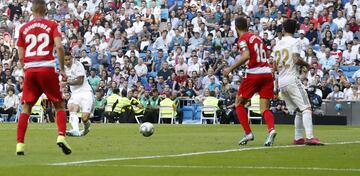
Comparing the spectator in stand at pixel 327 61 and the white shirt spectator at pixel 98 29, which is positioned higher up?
the white shirt spectator at pixel 98 29

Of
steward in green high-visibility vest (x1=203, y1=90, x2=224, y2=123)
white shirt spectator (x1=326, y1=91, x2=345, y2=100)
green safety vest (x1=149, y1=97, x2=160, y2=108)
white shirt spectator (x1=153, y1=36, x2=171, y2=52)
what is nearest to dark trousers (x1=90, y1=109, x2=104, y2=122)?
green safety vest (x1=149, y1=97, x2=160, y2=108)

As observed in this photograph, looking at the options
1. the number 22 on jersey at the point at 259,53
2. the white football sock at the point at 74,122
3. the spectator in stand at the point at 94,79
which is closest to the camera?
the number 22 on jersey at the point at 259,53

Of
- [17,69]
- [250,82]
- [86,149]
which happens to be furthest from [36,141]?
[17,69]

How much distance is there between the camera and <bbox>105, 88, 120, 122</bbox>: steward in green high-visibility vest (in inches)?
1449

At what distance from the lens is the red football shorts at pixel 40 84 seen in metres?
16.0

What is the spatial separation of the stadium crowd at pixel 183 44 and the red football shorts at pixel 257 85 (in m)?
14.7

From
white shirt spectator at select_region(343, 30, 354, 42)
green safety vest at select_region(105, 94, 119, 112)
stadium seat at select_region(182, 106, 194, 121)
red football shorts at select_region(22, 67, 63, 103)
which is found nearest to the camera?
red football shorts at select_region(22, 67, 63, 103)

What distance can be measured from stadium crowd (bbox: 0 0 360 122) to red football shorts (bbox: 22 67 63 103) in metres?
18.4

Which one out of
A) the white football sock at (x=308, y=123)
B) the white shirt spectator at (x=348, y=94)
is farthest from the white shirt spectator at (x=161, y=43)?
the white football sock at (x=308, y=123)

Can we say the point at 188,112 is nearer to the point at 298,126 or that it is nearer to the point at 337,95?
the point at 337,95

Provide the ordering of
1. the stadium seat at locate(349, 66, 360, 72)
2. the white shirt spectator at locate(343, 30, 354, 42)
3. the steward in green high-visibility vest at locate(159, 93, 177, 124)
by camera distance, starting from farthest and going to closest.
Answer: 1. the white shirt spectator at locate(343, 30, 354, 42)
2. the steward in green high-visibility vest at locate(159, 93, 177, 124)
3. the stadium seat at locate(349, 66, 360, 72)

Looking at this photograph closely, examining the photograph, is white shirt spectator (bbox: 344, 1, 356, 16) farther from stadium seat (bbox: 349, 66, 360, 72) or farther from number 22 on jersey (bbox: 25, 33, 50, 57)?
number 22 on jersey (bbox: 25, 33, 50, 57)

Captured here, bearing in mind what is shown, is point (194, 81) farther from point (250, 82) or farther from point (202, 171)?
point (202, 171)

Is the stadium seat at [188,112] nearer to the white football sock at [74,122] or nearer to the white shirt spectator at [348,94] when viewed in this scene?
the white shirt spectator at [348,94]
